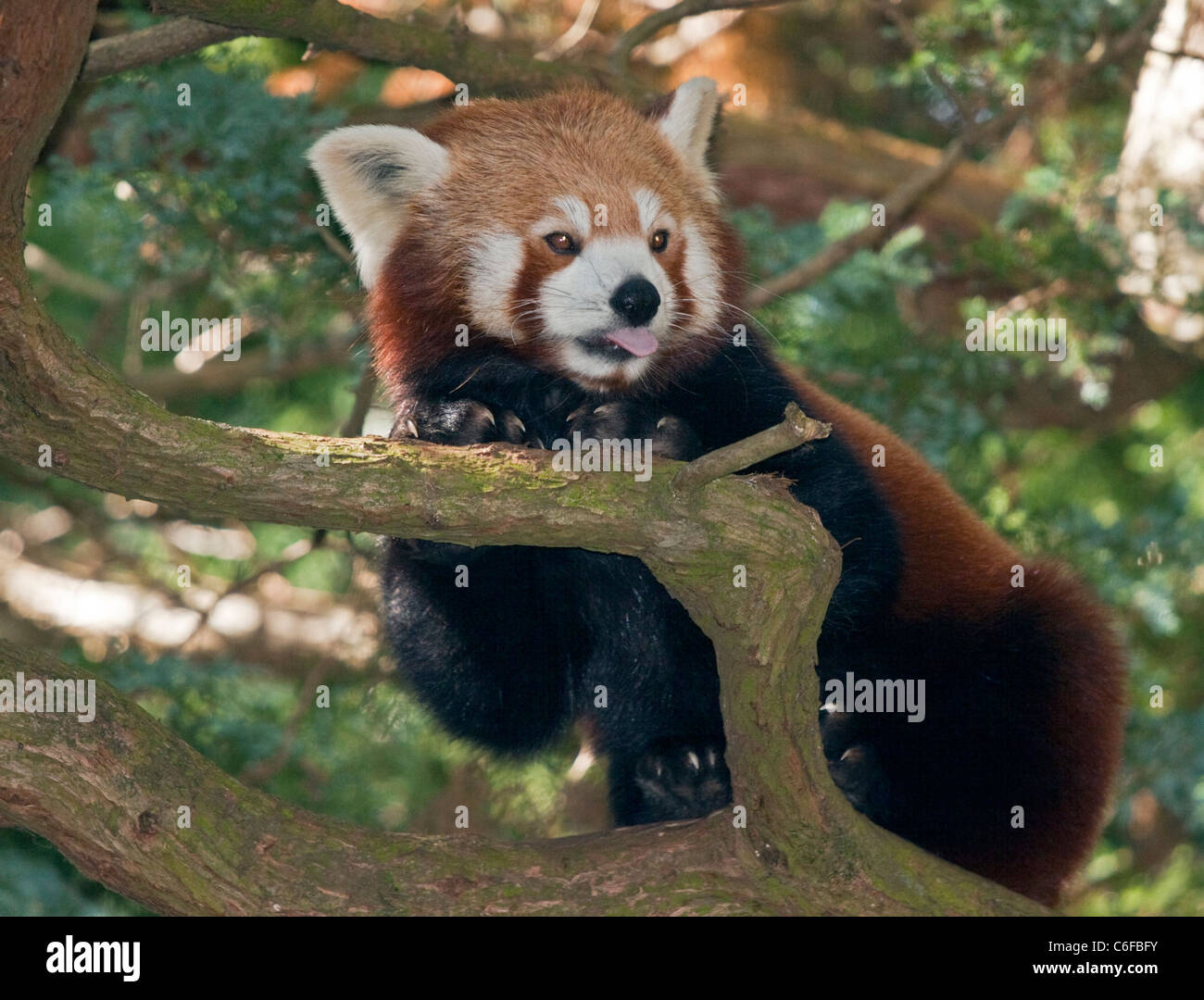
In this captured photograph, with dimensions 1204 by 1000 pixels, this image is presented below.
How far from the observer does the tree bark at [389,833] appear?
3.32 metres

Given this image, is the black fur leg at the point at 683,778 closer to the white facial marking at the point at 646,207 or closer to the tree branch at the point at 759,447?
the tree branch at the point at 759,447

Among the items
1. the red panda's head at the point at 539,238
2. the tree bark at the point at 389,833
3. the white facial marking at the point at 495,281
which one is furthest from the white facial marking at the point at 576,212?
the tree bark at the point at 389,833

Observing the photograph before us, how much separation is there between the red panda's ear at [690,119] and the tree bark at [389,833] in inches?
76.1

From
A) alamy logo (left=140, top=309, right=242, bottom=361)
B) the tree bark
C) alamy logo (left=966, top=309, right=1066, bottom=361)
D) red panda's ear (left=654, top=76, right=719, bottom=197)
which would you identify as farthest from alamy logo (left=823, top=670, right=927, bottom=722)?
alamy logo (left=140, top=309, right=242, bottom=361)

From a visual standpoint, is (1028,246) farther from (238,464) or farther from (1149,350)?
(238,464)

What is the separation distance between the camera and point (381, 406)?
548 cm

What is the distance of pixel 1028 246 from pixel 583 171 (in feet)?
10.8

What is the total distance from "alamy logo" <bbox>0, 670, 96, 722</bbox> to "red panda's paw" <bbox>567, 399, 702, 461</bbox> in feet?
5.23

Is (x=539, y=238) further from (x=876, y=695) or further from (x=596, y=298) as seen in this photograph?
(x=876, y=695)

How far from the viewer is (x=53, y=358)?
3330mm

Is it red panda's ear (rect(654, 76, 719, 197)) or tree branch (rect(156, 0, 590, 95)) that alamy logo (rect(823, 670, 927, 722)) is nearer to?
red panda's ear (rect(654, 76, 719, 197))

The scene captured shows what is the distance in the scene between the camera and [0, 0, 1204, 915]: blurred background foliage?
6.32 metres
